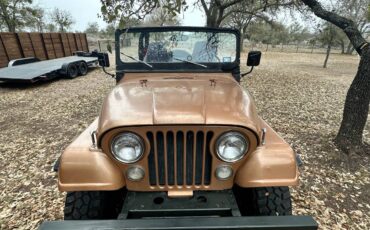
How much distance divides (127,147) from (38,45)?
571 inches

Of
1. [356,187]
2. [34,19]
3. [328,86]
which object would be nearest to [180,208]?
[356,187]

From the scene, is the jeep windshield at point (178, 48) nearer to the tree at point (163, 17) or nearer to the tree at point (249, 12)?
the tree at point (163, 17)

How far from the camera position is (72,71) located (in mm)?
11258

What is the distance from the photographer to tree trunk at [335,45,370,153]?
388cm

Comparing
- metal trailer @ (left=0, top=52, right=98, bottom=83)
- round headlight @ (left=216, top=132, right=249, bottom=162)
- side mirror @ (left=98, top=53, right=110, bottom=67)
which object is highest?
side mirror @ (left=98, top=53, right=110, bottom=67)

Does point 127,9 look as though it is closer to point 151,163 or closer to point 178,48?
point 178,48

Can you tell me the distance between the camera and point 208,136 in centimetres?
178

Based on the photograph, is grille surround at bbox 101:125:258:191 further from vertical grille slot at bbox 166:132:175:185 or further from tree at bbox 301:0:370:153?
tree at bbox 301:0:370:153

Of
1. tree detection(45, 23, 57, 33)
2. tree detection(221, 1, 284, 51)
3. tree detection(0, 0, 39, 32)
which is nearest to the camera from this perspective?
tree detection(221, 1, 284, 51)

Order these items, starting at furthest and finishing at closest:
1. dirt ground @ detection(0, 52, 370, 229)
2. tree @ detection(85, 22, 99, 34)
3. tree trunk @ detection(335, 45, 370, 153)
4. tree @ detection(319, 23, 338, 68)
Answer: tree @ detection(85, 22, 99, 34), tree @ detection(319, 23, 338, 68), tree trunk @ detection(335, 45, 370, 153), dirt ground @ detection(0, 52, 370, 229)

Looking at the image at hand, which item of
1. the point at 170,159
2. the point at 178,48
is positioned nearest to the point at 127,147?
the point at 170,159

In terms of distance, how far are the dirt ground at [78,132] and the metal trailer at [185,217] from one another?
4.95ft

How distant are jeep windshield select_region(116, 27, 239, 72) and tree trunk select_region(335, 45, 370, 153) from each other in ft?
6.93

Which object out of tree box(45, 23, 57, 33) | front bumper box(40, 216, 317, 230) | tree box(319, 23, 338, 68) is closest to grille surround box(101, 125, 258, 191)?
front bumper box(40, 216, 317, 230)
